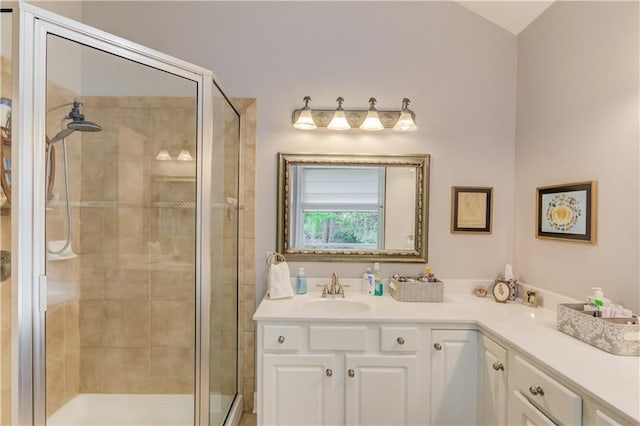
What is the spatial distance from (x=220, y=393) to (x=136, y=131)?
1514mm

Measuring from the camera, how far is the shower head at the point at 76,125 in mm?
1394

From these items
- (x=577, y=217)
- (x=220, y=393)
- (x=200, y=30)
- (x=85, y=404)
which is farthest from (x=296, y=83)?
(x=85, y=404)

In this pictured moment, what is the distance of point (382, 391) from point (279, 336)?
625 millimetres

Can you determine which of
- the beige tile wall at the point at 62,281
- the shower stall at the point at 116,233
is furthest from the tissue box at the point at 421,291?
the beige tile wall at the point at 62,281

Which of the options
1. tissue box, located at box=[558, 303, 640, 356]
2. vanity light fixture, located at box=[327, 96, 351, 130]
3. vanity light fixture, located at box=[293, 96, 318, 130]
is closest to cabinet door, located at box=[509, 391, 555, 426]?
tissue box, located at box=[558, 303, 640, 356]

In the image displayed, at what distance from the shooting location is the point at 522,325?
5.47 ft

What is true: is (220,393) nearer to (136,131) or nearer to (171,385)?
(171,385)

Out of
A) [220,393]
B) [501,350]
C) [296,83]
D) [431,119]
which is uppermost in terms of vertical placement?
[296,83]

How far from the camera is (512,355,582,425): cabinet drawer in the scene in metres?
1.13

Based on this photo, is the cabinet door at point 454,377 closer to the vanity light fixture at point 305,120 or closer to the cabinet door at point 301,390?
the cabinet door at point 301,390

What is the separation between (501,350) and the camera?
157 cm

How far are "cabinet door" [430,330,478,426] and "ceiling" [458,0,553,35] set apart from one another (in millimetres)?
1980

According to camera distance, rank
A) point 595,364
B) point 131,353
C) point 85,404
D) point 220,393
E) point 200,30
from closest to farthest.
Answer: point 595,364 → point 85,404 → point 131,353 → point 220,393 → point 200,30

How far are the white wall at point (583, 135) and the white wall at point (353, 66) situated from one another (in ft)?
0.69
